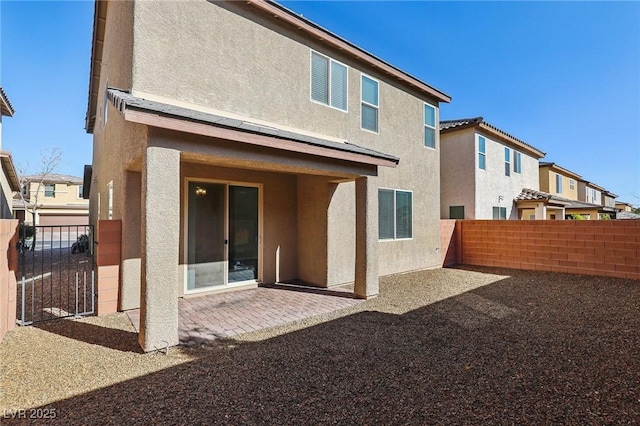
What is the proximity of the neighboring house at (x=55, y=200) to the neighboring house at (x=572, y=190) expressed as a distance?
48052 millimetres

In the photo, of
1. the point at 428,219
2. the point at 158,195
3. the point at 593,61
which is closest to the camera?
the point at 158,195

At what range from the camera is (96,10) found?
31.8 ft

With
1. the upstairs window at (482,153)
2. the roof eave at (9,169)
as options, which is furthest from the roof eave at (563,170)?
the roof eave at (9,169)

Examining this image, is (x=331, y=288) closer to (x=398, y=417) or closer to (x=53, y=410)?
(x=398, y=417)

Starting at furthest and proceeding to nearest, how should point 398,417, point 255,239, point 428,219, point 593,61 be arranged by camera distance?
1. point 593,61
2. point 428,219
3. point 255,239
4. point 398,417

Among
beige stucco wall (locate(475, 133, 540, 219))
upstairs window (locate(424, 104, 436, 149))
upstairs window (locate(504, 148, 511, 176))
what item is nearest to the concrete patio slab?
upstairs window (locate(424, 104, 436, 149))

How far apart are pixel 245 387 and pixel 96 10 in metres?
12.2

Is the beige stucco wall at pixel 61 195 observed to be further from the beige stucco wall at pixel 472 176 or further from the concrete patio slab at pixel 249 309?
the beige stucco wall at pixel 472 176

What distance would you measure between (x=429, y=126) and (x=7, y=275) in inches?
548

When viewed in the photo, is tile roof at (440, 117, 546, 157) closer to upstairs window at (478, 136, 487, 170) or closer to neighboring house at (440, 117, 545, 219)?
neighboring house at (440, 117, 545, 219)

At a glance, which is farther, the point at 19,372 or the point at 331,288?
the point at 331,288

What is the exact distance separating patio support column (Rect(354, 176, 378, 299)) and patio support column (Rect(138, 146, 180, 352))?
4.72m

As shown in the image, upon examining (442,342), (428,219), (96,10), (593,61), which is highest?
(593,61)

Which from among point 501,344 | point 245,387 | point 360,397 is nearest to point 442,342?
point 501,344
